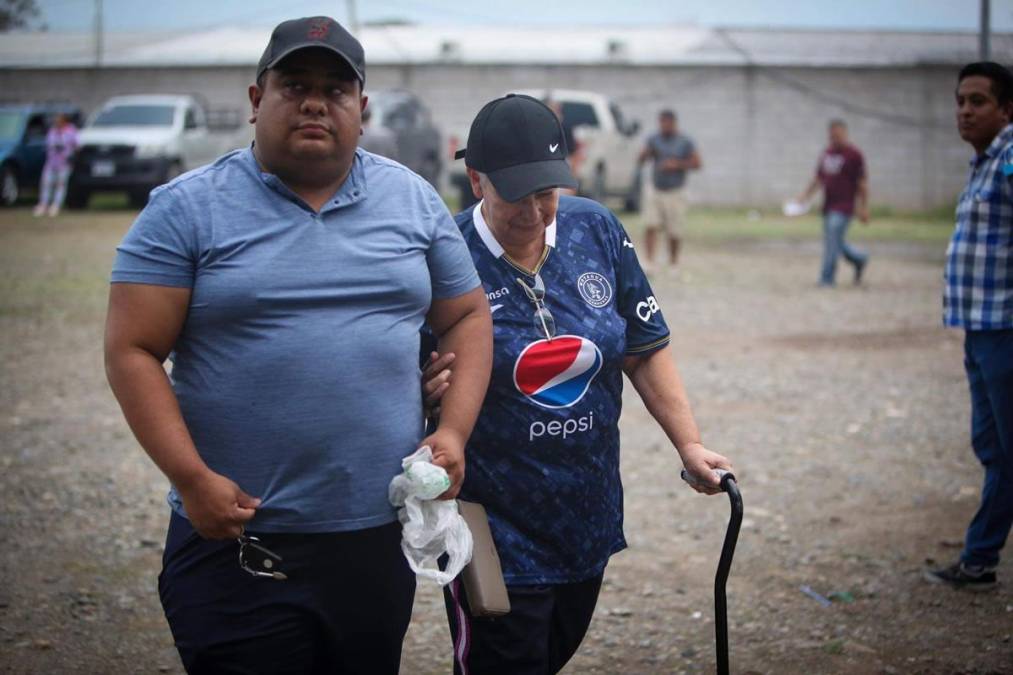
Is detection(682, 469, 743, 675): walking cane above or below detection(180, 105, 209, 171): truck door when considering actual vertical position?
above

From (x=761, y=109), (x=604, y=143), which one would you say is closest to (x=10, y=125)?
(x=604, y=143)

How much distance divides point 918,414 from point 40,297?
30.9ft

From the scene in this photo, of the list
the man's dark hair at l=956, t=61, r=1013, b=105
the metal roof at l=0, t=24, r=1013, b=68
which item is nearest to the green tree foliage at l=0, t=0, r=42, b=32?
the metal roof at l=0, t=24, r=1013, b=68

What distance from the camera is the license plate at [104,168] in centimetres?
2289

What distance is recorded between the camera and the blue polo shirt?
2535 millimetres

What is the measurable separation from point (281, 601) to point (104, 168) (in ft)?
71.3

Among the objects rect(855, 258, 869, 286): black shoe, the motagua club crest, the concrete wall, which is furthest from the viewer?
the concrete wall

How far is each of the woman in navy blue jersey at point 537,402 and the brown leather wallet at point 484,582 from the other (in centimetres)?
10

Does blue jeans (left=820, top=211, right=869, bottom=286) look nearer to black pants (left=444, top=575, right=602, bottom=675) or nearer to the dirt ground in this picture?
the dirt ground

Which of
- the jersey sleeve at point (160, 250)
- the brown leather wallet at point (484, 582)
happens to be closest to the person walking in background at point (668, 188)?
the brown leather wallet at point (484, 582)

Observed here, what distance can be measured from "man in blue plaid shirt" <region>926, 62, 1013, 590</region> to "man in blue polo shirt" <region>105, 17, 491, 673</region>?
3.01 m

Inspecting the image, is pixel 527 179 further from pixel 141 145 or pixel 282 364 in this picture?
pixel 141 145

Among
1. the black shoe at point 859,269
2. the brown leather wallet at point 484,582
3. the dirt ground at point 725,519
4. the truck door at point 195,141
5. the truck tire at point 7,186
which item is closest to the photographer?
the brown leather wallet at point 484,582

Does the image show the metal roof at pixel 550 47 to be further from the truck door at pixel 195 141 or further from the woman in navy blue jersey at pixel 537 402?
the woman in navy blue jersey at pixel 537 402
